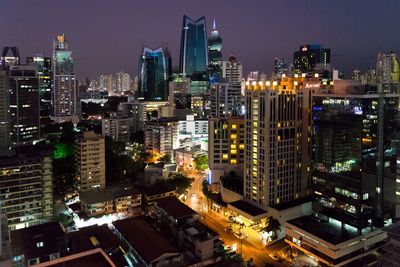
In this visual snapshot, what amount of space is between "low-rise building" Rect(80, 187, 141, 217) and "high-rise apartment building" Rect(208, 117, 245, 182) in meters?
2.93

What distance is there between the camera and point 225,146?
11625 mm

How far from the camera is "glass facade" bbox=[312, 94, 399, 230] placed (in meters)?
7.52

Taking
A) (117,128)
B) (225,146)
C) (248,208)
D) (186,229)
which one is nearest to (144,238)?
(186,229)

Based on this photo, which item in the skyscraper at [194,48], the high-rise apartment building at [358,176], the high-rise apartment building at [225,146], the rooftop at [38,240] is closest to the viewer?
the rooftop at [38,240]

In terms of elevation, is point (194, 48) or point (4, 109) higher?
point (194, 48)

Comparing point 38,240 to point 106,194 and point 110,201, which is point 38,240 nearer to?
point 110,201

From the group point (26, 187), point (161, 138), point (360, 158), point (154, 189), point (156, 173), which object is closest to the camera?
point (360, 158)

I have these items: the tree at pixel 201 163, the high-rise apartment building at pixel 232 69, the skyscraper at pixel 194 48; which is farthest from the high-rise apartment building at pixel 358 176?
the skyscraper at pixel 194 48

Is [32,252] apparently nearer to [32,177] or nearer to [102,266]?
[102,266]

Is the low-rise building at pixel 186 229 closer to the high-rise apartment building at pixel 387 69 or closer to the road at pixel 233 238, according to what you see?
the road at pixel 233 238

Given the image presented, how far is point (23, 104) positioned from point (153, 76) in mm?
Result: 16578

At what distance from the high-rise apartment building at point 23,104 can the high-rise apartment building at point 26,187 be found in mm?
8423

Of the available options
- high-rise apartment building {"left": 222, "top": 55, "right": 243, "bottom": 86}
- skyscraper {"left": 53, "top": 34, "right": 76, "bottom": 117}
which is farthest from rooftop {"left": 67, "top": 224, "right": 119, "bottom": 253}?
high-rise apartment building {"left": 222, "top": 55, "right": 243, "bottom": 86}

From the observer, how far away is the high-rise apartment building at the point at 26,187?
8.44m
